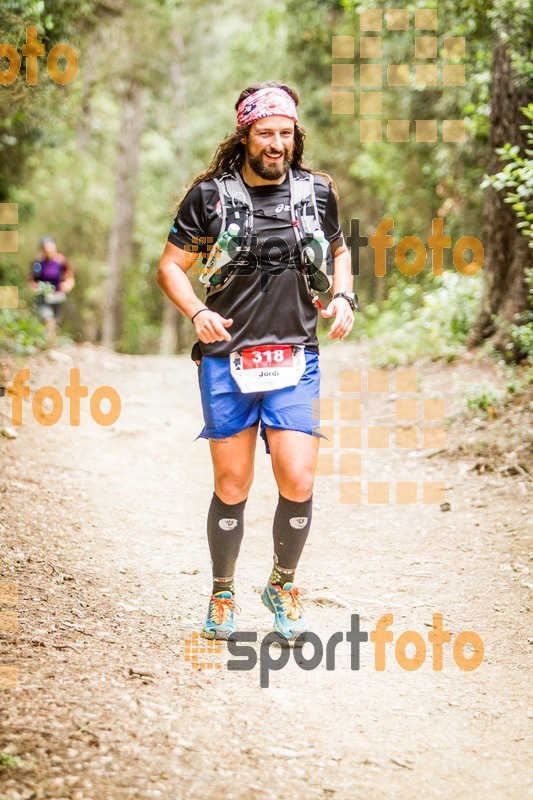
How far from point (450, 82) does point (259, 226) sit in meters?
9.30

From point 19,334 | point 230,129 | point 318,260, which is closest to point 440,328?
point 19,334

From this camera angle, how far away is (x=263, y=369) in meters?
3.67

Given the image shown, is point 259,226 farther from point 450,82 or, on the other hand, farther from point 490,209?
point 450,82

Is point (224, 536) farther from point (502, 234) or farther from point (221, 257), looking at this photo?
point (502, 234)

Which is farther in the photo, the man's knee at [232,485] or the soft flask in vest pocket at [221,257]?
the man's knee at [232,485]

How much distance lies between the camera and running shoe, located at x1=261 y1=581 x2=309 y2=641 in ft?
12.6

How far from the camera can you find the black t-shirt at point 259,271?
3.65 m

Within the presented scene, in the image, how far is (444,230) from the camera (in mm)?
15062

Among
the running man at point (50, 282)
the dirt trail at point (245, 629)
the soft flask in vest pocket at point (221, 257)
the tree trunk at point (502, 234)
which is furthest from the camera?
the running man at point (50, 282)

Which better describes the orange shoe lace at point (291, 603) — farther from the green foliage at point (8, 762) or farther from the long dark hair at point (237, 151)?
the long dark hair at point (237, 151)

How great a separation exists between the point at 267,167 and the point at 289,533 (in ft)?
5.37

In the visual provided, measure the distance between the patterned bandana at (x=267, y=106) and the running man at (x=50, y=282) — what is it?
10515mm

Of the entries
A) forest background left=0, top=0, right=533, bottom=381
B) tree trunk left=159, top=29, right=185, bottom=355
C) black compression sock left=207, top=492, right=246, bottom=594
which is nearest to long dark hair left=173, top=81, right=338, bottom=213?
forest background left=0, top=0, right=533, bottom=381

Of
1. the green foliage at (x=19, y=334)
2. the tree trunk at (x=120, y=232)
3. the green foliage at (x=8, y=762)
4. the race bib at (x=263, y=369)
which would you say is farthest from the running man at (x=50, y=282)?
the green foliage at (x=8, y=762)
